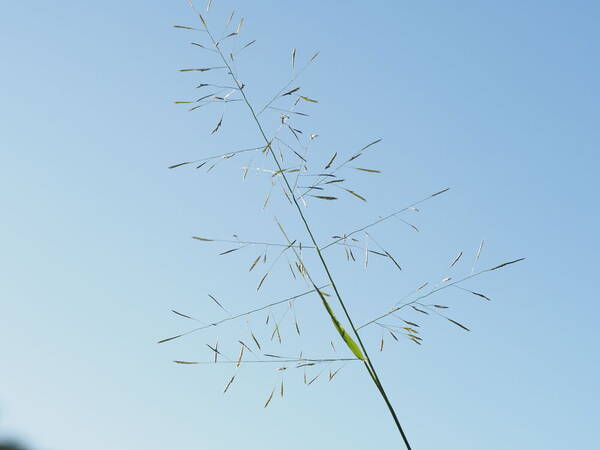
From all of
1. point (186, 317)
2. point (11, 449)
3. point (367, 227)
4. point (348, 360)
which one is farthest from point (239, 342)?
point (11, 449)

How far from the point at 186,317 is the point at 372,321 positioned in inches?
16.3

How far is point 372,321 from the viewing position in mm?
1494

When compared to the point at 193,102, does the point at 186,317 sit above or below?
below

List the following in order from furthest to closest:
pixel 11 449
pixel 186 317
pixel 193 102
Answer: pixel 11 449 → pixel 193 102 → pixel 186 317

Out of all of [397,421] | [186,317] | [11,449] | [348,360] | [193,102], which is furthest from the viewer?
[11,449]

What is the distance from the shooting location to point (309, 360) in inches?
56.3

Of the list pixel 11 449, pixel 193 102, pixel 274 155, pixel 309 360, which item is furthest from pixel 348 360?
pixel 11 449

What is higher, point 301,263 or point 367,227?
point 367,227

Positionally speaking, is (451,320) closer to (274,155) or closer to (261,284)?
(261,284)

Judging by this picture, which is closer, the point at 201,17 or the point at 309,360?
the point at 309,360

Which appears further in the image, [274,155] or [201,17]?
[201,17]

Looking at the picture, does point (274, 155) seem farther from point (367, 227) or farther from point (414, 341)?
point (414, 341)

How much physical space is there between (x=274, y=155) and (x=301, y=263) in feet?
0.85

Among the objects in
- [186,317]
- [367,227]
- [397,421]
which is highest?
[367,227]
